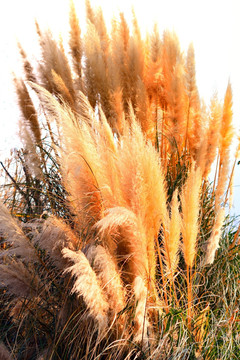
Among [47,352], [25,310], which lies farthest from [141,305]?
[25,310]

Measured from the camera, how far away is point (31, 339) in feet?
6.75

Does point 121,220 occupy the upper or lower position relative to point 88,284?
upper

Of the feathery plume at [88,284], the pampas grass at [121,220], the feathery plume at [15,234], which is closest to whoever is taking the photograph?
the feathery plume at [88,284]

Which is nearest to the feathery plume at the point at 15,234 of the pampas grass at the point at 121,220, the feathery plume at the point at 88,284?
the pampas grass at the point at 121,220

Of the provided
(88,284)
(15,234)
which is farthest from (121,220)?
(15,234)

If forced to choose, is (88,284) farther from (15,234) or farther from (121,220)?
(15,234)

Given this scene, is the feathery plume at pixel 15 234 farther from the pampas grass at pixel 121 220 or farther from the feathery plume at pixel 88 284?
the feathery plume at pixel 88 284

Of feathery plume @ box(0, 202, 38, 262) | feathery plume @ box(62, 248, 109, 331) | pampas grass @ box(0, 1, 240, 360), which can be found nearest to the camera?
feathery plume @ box(62, 248, 109, 331)

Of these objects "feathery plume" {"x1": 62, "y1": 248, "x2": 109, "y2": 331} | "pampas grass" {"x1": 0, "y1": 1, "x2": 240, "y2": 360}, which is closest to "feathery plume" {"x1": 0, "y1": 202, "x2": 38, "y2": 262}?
"pampas grass" {"x1": 0, "y1": 1, "x2": 240, "y2": 360}

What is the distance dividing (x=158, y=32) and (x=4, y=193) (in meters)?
2.20

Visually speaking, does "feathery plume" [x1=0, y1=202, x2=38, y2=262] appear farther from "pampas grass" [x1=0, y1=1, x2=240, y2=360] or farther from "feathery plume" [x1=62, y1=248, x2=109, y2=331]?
"feathery plume" [x1=62, y1=248, x2=109, y2=331]

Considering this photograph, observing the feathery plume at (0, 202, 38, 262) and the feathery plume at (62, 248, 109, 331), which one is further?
the feathery plume at (0, 202, 38, 262)

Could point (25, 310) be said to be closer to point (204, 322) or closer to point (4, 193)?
point (204, 322)

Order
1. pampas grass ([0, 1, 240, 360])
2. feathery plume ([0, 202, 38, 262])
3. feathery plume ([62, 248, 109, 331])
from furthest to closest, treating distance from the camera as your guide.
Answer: feathery plume ([0, 202, 38, 262]), pampas grass ([0, 1, 240, 360]), feathery plume ([62, 248, 109, 331])
